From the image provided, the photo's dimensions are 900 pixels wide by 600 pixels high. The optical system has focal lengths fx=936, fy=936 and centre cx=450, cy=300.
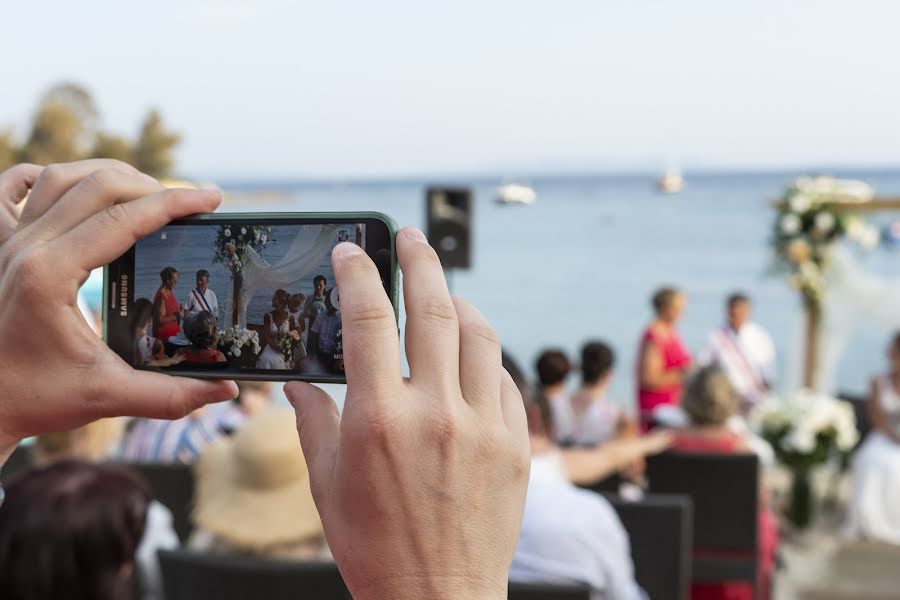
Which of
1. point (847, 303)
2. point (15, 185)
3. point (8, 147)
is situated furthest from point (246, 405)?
point (8, 147)

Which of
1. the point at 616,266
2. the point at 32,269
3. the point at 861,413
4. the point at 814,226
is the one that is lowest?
the point at 616,266

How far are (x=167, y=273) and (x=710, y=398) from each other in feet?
12.0

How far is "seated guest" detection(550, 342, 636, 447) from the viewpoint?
19.4 ft

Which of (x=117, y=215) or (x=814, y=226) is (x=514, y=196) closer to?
(x=814, y=226)

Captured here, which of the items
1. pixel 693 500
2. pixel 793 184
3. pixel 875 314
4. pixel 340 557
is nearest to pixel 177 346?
pixel 340 557

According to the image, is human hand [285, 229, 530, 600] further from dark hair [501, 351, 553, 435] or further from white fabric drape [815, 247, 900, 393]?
white fabric drape [815, 247, 900, 393]

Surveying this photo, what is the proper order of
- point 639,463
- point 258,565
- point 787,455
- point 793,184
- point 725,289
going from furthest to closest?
point 725,289
point 793,184
point 787,455
point 639,463
point 258,565

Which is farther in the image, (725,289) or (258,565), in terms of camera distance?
(725,289)

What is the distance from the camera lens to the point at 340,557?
69cm

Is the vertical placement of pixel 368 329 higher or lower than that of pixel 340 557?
higher

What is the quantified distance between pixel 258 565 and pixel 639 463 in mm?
3087

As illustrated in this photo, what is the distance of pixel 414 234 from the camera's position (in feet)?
2.51

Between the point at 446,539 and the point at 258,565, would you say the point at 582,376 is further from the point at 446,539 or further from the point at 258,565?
the point at 446,539

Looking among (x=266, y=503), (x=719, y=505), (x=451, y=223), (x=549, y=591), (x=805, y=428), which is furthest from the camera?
→ (x=451, y=223)
